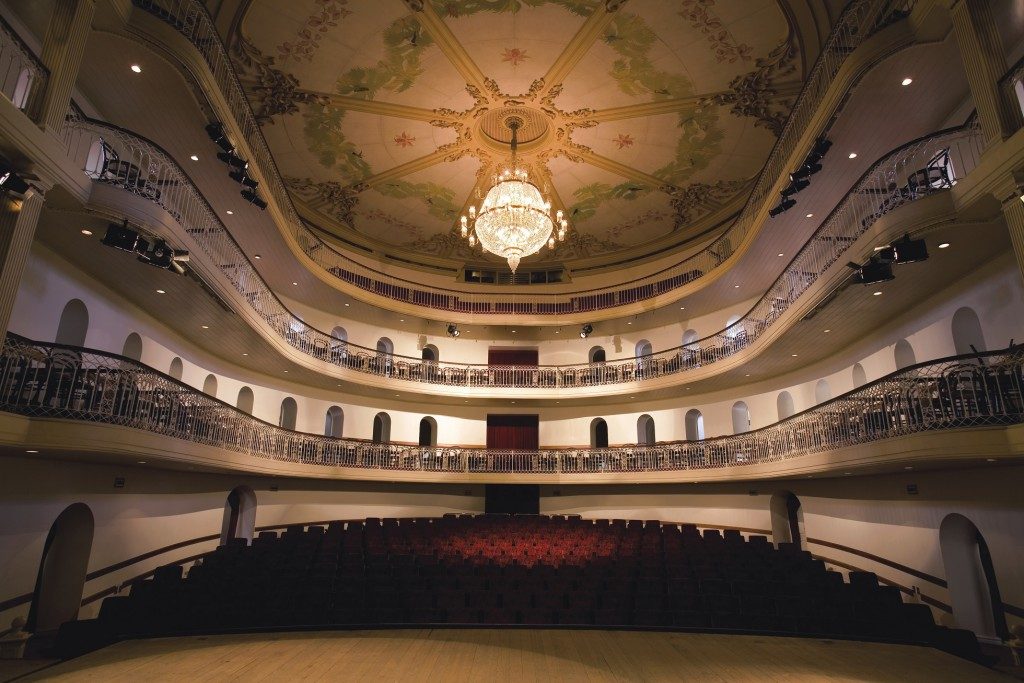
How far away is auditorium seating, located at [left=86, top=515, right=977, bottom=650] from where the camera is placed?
7750 mm

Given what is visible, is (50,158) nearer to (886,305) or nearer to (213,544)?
(213,544)

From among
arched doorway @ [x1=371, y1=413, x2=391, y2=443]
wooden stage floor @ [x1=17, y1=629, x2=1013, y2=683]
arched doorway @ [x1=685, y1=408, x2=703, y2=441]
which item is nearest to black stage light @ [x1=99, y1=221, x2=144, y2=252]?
wooden stage floor @ [x1=17, y1=629, x2=1013, y2=683]

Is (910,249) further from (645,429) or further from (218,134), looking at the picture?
(645,429)

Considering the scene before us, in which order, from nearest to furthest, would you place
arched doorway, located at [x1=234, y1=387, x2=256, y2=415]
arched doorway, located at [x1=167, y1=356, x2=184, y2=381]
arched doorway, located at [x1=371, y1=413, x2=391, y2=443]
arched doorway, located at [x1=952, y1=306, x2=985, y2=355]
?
arched doorway, located at [x1=952, y1=306, x2=985, y2=355]
arched doorway, located at [x1=167, y1=356, x2=184, y2=381]
arched doorway, located at [x1=234, y1=387, x2=256, y2=415]
arched doorway, located at [x1=371, y1=413, x2=391, y2=443]

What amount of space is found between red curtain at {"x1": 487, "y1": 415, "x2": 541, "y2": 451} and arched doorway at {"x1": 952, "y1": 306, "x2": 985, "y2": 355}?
42.5 feet

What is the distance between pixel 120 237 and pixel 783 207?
1124 cm

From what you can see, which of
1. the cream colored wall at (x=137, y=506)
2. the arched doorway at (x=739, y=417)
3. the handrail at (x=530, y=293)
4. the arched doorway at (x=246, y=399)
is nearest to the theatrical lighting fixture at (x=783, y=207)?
the handrail at (x=530, y=293)

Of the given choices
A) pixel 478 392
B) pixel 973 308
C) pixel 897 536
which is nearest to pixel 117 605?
pixel 478 392

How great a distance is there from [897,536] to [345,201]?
53.5 feet

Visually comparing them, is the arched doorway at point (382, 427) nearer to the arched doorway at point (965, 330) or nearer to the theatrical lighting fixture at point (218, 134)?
the theatrical lighting fixture at point (218, 134)

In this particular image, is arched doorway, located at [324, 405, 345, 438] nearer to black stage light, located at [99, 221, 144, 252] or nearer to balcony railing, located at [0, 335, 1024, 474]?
balcony railing, located at [0, 335, 1024, 474]

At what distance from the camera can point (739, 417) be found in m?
16.3

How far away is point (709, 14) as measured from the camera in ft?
33.6

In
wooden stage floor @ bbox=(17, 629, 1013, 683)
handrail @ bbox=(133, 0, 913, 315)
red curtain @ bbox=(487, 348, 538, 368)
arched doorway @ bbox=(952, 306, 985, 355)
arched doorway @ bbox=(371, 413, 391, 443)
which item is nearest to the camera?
wooden stage floor @ bbox=(17, 629, 1013, 683)
